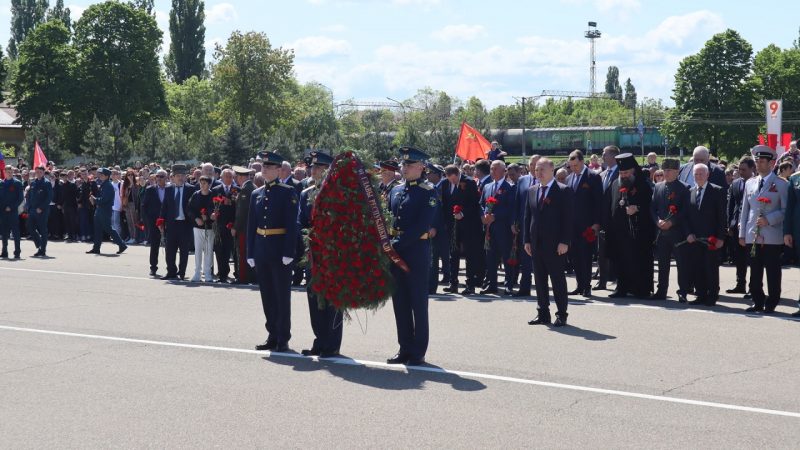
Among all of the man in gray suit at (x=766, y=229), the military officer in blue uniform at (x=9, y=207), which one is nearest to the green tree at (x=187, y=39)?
the military officer in blue uniform at (x=9, y=207)

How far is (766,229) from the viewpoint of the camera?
42.7 ft

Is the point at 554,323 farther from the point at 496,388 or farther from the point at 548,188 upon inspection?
the point at 496,388

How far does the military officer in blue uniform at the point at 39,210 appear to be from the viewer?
75.8 feet

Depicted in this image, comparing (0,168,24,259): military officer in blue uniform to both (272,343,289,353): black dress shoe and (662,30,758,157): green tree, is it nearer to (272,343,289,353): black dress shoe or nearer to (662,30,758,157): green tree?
(272,343,289,353): black dress shoe

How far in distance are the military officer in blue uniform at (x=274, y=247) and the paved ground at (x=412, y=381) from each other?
44 centimetres

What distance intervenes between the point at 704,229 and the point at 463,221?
384 centimetres

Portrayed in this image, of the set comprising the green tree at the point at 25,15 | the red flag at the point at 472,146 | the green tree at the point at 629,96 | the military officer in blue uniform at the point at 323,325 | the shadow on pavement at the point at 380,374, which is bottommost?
the shadow on pavement at the point at 380,374

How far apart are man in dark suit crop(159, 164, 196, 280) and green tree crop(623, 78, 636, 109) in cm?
13649

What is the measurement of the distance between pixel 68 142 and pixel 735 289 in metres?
63.4

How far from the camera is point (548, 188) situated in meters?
12.1

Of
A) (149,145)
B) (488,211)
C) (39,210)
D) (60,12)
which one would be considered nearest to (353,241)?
(488,211)

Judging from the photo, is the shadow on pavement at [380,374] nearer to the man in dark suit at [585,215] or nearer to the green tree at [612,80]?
the man in dark suit at [585,215]

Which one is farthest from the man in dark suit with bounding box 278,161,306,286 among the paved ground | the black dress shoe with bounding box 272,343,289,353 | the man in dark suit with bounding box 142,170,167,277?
the man in dark suit with bounding box 142,170,167,277

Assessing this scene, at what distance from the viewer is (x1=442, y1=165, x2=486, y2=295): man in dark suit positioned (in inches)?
631
